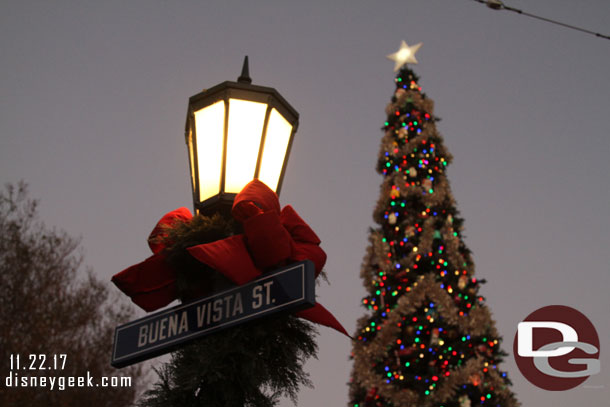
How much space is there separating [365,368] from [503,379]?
2220 millimetres

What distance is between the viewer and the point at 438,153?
1131 cm

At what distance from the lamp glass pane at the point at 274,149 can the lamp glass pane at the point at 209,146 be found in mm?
189

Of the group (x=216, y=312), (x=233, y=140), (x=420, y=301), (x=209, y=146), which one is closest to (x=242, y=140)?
(x=233, y=140)

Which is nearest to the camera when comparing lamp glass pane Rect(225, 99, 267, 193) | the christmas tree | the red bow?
the red bow

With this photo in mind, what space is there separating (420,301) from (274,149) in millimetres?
7668

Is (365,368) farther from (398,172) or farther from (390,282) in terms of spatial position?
(398,172)

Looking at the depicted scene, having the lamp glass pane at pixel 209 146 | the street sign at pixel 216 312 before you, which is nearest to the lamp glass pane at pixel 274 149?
the lamp glass pane at pixel 209 146

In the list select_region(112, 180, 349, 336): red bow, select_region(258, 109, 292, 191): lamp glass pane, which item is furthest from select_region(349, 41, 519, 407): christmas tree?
select_region(112, 180, 349, 336): red bow

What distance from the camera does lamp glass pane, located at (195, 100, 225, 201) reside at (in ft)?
7.71

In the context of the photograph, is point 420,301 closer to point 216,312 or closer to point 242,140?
point 242,140

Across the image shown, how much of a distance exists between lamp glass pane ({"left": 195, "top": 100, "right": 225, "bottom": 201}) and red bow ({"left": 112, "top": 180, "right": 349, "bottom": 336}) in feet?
0.52

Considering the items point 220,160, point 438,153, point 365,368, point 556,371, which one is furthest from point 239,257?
point 438,153

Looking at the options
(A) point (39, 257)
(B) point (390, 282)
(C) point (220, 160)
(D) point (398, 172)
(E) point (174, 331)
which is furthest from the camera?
(A) point (39, 257)

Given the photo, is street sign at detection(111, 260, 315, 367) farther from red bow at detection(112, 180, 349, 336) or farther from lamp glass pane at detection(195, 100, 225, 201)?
lamp glass pane at detection(195, 100, 225, 201)
